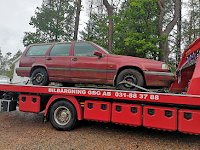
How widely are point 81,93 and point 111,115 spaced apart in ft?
3.02

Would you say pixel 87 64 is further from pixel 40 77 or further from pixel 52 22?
pixel 52 22

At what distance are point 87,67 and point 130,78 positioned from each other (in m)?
1.21

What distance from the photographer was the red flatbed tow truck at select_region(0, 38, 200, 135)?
320cm

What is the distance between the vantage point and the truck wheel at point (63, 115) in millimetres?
4020

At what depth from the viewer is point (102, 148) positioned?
10.7 feet

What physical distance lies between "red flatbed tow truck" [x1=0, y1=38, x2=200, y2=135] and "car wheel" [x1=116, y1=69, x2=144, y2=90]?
37cm

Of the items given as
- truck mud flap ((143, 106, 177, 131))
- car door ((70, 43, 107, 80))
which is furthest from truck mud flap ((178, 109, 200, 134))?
car door ((70, 43, 107, 80))

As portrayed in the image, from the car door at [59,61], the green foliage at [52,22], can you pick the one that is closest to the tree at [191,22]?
the green foliage at [52,22]

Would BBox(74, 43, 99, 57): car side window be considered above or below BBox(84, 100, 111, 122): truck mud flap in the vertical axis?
above

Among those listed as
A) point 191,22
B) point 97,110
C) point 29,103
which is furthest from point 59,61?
point 191,22

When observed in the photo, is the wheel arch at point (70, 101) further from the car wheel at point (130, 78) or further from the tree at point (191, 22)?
the tree at point (191, 22)

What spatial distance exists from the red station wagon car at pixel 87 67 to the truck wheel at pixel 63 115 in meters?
0.77

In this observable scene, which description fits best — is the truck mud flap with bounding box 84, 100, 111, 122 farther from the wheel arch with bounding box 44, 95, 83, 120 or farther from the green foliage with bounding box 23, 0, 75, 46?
the green foliage with bounding box 23, 0, 75, 46

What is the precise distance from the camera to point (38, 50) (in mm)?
4961
